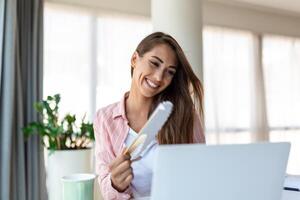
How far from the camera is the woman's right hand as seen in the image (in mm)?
628

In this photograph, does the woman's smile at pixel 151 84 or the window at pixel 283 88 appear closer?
the woman's smile at pixel 151 84

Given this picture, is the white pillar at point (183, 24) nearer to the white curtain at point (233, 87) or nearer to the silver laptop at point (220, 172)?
the white curtain at point (233, 87)

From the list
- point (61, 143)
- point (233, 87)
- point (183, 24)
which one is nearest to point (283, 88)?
point (233, 87)

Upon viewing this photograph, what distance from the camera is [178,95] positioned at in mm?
923

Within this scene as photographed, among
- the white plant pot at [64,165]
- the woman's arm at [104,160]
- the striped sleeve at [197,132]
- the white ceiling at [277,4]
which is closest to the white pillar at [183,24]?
the white plant pot at [64,165]

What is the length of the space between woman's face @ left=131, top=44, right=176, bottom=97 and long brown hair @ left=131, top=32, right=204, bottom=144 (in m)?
0.02

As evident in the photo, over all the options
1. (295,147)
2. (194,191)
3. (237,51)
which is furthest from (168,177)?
(295,147)

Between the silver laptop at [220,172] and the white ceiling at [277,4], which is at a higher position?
the white ceiling at [277,4]

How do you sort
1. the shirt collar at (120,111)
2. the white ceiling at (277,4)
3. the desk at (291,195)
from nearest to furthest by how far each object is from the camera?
the desk at (291,195), the shirt collar at (120,111), the white ceiling at (277,4)

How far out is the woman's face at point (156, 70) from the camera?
2.67 feet

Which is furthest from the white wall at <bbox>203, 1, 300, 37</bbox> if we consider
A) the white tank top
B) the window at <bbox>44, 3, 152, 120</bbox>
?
the white tank top

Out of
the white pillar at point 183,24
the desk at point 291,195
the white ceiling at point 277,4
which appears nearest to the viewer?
the desk at point 291,195

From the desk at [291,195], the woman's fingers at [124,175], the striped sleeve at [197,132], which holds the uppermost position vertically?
the striped sleeve at [197,132]

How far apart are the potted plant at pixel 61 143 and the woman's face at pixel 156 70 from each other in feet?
4.99
